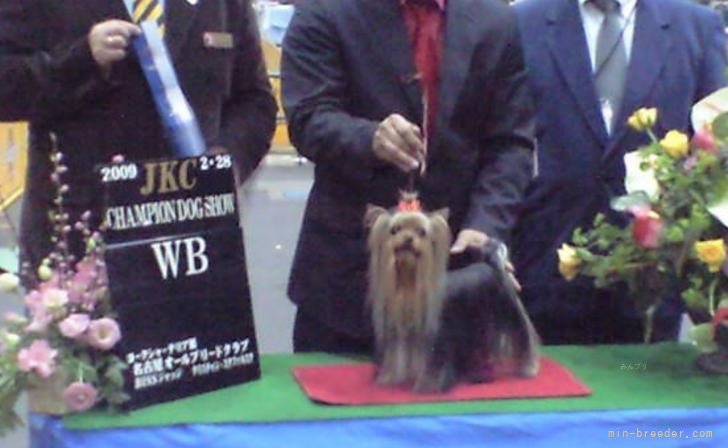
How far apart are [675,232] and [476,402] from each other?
0.42m

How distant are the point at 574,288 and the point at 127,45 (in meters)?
0.97

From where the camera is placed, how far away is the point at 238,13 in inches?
93.5

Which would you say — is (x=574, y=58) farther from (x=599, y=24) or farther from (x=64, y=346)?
(x=64, y=346)

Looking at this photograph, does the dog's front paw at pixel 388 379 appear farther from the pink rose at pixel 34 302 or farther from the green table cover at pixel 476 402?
the pink rose at pixel 34 302

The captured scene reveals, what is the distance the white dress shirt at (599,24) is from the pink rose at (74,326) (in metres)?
1.11

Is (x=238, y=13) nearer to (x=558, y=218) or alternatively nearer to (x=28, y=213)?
(x=28, y=213)

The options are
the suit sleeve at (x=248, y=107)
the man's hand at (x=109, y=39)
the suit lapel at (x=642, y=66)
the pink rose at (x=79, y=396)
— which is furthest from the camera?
the suit lapel at (x=642, y=66)

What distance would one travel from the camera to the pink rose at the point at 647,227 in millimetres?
2137

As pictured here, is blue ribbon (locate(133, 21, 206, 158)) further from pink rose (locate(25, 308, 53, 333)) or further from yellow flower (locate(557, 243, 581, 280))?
yellow flower (locate(557, 243, 581, 280))

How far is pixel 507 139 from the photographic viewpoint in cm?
231

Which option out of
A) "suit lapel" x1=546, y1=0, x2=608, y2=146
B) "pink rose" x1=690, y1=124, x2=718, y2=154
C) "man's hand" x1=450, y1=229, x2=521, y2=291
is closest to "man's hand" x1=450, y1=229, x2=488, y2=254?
"man's hand" x1=450, y1=229, x2=521, y2=291

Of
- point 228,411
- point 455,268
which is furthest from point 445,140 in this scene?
point 228,411

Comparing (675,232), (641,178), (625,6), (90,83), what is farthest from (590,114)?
(90,83)

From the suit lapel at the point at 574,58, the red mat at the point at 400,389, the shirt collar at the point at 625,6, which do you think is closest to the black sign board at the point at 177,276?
the red mat at the point at 400,389
